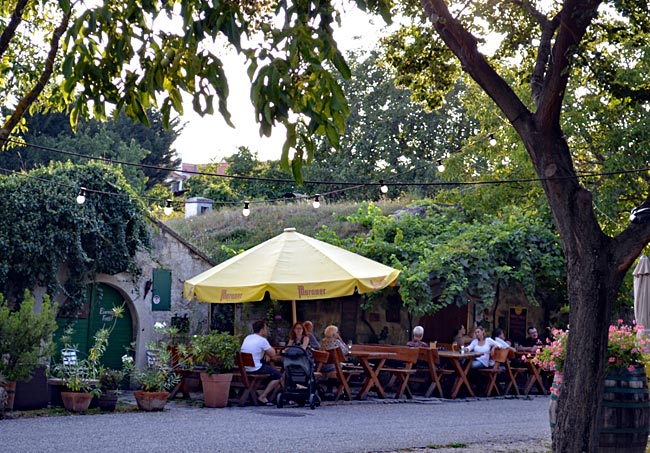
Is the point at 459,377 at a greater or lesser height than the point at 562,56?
lesser

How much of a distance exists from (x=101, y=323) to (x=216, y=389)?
403 cm

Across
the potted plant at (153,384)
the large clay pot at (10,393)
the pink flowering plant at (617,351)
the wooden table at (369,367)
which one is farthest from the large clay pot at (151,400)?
the pink flowering plant at (617,351)

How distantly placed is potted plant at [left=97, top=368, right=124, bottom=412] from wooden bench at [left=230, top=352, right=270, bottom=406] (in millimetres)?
1967

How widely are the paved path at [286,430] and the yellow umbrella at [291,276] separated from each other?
182 centimetres

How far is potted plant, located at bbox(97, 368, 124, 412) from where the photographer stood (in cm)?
1330

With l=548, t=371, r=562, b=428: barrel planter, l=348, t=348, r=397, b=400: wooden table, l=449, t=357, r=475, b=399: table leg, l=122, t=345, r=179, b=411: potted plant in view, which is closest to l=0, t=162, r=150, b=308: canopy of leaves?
l=122, t=345, r=179, b=411: potted plant

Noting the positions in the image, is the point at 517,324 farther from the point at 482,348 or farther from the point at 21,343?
the point at 21,343

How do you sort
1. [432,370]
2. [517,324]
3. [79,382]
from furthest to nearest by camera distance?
1. [517,324]
2. [432,370]
3. [79,382]

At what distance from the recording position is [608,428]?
367 inches

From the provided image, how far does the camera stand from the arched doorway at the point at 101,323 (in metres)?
17.1

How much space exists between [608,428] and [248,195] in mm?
35981

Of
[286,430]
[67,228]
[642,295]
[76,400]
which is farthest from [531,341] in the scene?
[76,400]

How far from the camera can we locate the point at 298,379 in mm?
14289

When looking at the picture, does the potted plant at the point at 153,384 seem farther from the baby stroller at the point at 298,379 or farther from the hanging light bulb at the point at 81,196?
the hanging light bulb at the point at 81,196
